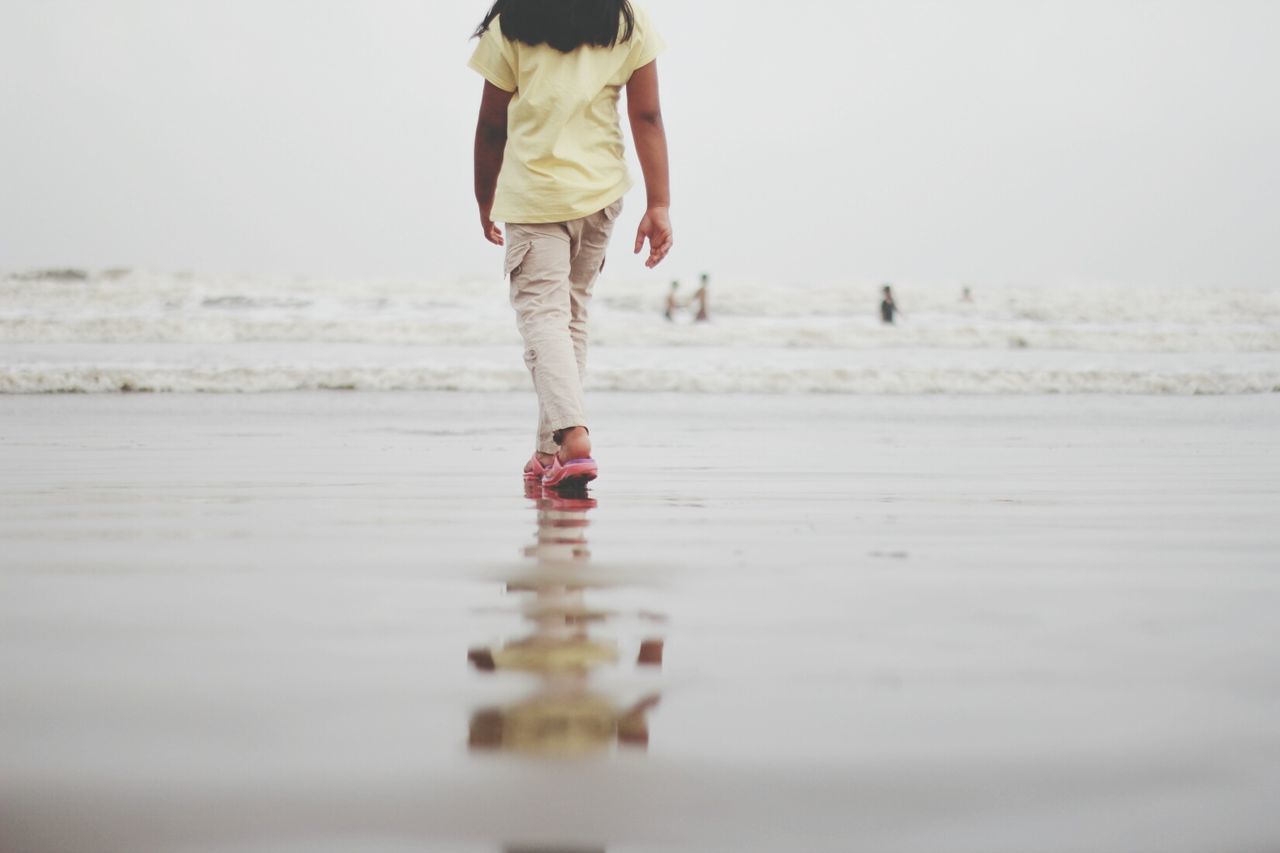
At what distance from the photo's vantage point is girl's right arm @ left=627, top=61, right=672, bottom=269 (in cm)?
306

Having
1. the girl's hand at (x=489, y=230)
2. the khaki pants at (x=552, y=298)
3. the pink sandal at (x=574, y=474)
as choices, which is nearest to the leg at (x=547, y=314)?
the khaki pants at (x=552, y=298)

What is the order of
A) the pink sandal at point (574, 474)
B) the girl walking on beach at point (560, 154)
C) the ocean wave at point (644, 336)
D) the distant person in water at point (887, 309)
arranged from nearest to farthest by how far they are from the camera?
the pink sandal at point (574, 474)
the girl walking on beach at point (560, 154)
the ocean wave at point (644, 336)
the distant person in water at point (887, 309)

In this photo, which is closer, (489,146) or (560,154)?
(560,154)

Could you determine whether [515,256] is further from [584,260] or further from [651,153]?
[651,153]

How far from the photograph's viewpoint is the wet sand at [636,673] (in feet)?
2.27

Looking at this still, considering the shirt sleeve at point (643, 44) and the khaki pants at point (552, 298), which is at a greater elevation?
the shirt sleeve at point (643, 44)

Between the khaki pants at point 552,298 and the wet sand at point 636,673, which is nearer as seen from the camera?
the wet sand at point 636,673

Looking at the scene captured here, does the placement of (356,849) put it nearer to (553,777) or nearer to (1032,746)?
(553,777)

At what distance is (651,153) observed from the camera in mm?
3088

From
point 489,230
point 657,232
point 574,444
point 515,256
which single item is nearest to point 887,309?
point 489,230

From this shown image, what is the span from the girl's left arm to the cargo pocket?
11cm

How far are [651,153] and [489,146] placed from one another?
0.44 meters

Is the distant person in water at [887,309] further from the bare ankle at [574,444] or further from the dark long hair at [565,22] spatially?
the bare ankle at [574,444]

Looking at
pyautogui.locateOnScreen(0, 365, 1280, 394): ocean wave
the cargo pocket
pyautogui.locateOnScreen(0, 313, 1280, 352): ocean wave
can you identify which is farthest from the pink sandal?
pyautogui.locateOnScreen(0, 313, 1280, 352): ocean wave
